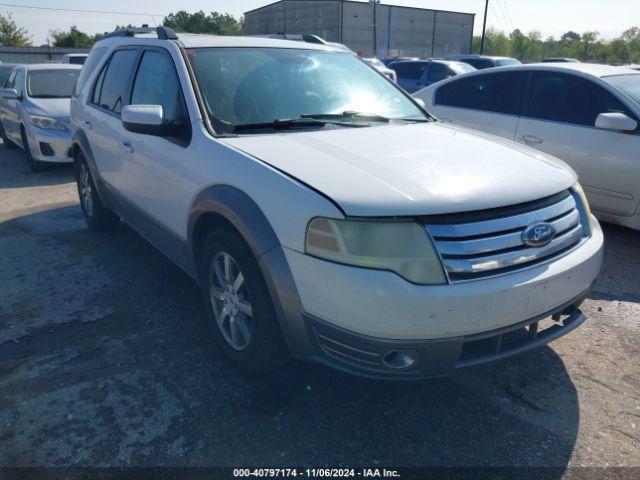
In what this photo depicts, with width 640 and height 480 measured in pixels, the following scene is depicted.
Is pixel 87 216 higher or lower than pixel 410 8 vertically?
lower

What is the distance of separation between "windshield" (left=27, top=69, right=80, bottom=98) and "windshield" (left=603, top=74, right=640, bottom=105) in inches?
325

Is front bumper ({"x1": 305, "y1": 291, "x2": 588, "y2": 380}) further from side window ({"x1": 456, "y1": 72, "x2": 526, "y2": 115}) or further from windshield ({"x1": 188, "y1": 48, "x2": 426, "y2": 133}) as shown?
side window ({"x1": 456, "y1": 72, "x2": 526, "y2": 115})

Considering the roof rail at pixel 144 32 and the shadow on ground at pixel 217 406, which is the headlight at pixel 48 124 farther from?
the shadow on ground at pixel 217 406

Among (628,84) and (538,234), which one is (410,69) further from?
(538,234)

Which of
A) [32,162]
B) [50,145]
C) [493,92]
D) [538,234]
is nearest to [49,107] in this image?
[50,145]

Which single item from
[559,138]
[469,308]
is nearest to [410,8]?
[559,138]

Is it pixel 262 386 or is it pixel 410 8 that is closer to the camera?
pixel 262 386

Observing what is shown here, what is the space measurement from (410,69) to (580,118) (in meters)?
11.8

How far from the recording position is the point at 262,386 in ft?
9.41

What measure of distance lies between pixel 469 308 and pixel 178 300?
7.89 feet

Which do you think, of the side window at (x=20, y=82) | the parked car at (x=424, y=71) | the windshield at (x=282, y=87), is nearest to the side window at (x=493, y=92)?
the windshield at (x=282, y=87)

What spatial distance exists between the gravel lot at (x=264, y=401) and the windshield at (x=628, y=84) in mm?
2048

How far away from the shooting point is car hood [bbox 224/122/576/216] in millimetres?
2223

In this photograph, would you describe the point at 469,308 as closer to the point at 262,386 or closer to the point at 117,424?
the point at 262,386
